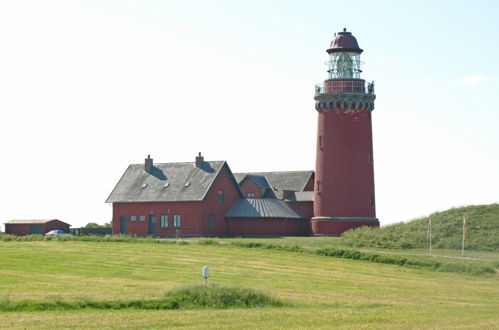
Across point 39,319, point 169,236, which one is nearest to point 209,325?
point 39,319

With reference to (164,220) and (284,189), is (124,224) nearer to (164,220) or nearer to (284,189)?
(164,220)

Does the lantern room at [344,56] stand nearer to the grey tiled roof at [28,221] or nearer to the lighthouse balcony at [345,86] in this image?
the lighthouse balcony at [345,86]

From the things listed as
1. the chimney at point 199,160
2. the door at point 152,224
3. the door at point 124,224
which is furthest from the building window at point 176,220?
the door at point 124,224

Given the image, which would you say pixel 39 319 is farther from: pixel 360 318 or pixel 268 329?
pixel 360 318

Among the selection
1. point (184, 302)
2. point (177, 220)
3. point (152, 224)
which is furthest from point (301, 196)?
point (184, 302)

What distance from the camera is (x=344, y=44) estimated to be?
70000mm

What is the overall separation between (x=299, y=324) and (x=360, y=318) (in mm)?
2280

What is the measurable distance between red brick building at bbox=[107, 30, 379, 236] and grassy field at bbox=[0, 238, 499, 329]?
1448 cm

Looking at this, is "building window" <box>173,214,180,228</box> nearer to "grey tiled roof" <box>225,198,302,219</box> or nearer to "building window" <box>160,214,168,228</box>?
"building window" <box>160,214,168,228</box>

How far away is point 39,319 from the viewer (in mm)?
23812

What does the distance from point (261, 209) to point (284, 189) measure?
6.01m

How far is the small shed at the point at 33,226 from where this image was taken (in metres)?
83.2

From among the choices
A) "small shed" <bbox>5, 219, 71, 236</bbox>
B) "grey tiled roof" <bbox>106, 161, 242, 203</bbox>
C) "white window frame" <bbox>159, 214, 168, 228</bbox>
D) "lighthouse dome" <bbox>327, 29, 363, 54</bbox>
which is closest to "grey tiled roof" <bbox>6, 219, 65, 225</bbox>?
"small shed" <bbox>5, 219, 71, 236</bbox>

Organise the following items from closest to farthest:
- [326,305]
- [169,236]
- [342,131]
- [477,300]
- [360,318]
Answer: [360,318]
[326,305]
[477,300]
[342,131]
[169,236]
